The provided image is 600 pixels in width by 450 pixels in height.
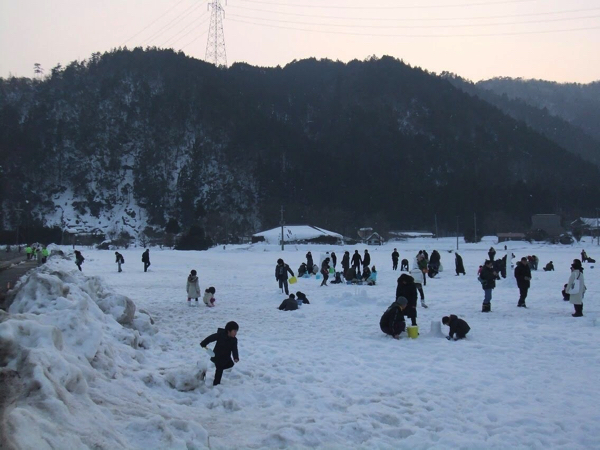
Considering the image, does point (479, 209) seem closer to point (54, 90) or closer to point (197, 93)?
point (197, 93)

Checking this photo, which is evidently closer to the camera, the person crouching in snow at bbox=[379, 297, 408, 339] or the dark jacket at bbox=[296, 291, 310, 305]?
the person crouching in snow at bbox=[379, 297, 408, 339]

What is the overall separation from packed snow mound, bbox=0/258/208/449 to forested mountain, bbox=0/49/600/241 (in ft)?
349

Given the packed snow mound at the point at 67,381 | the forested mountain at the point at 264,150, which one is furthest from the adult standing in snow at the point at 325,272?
the forested mountain at the point at 264,150

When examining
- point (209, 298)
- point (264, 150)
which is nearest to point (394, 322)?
point (209, 298)

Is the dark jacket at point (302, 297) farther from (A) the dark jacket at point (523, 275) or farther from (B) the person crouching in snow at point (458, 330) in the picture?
(B) the person crouching in snow at point (458, 330)

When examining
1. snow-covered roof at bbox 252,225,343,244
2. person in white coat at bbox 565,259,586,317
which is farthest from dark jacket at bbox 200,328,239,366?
snow-covered roof at bbox 252,225,343,244

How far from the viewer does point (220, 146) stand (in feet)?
505

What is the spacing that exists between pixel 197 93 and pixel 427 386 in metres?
169

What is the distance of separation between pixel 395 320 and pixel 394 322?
0.05m

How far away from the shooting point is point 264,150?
155 metres

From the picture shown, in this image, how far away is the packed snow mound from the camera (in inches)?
159

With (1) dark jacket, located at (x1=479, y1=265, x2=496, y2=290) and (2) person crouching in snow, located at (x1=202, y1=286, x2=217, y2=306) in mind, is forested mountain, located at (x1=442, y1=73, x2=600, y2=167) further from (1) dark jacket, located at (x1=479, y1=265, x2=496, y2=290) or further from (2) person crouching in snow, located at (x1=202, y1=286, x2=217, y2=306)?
(2) person crouching in snow, located at (x1=202, y1=286, x2=217, y2=306)

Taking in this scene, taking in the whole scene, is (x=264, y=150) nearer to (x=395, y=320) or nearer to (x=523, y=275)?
(x=523, y=275)

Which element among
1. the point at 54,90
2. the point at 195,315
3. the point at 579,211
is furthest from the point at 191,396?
the point at 54,90
